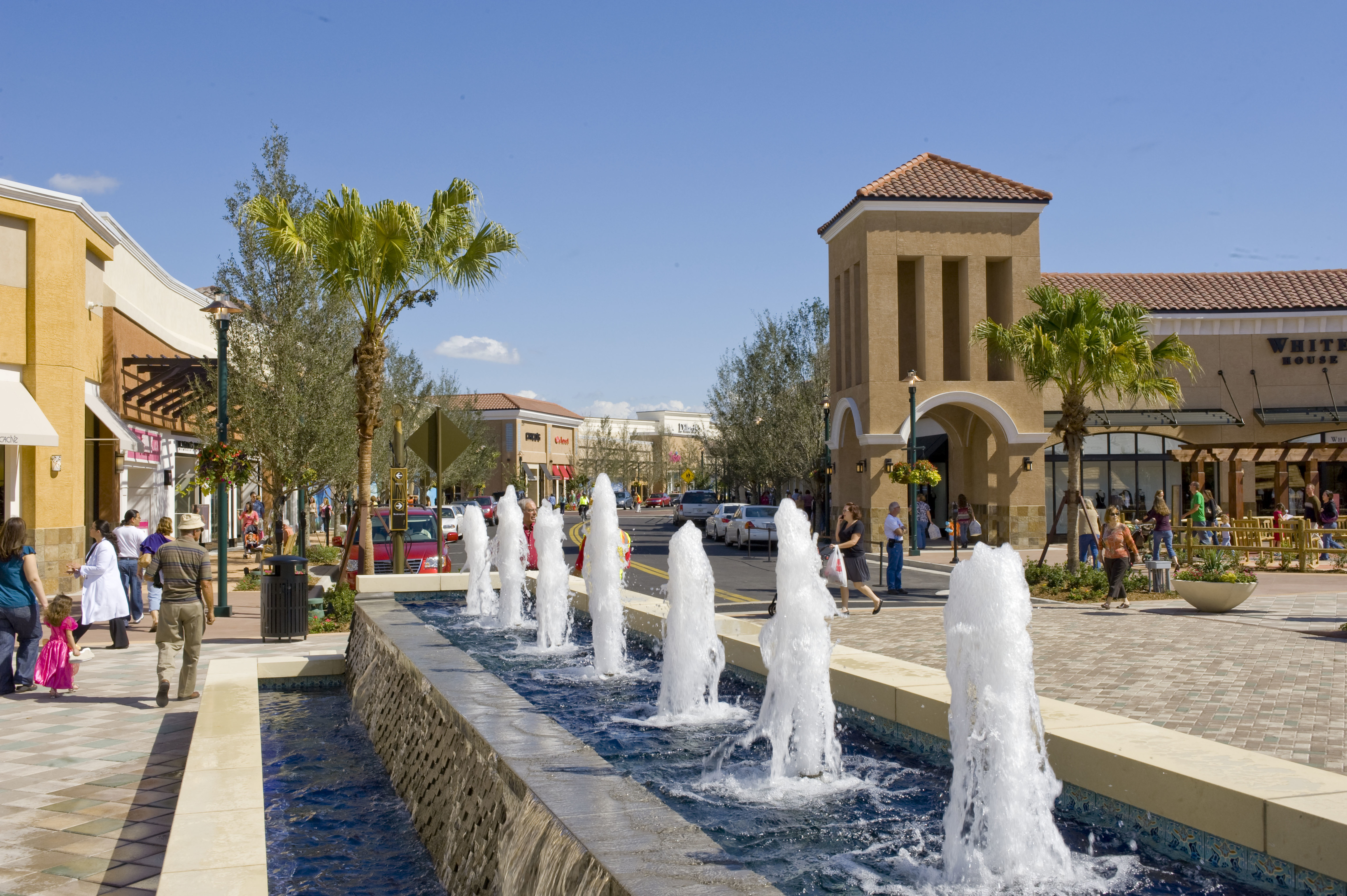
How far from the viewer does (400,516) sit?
1603 centimetres

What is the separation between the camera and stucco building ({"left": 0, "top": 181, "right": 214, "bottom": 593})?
19922mm

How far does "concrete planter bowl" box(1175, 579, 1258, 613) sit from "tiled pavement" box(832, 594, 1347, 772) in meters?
0.17

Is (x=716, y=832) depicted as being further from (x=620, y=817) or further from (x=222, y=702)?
(x=222, y=702)

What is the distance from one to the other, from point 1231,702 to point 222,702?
326 inches

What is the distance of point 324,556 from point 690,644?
23.5 meters

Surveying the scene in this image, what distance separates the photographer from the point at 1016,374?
32719 mm

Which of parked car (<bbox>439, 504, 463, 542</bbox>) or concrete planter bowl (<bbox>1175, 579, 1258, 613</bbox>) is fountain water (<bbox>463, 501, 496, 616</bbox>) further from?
parked car (<bbox>439, 504, 463, 542</bbox>)

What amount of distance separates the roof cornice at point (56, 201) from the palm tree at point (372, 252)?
6087 millimetres

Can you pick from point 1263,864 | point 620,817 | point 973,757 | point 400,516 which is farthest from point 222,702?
point 400,516

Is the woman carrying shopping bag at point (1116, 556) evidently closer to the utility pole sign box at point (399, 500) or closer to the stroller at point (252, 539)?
the utility pole sign box at point (399, 500)

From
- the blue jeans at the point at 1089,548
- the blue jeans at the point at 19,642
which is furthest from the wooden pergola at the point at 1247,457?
the blue jeans at the point at 19,642

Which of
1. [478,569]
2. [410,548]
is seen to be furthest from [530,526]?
[478,569]

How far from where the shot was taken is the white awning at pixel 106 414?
2236 centimetres

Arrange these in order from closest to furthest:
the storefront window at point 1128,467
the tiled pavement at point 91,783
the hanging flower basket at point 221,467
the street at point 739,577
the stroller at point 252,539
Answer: the tiled pavement at point 91,783 → the hanging flower basket at point 221,467 → the street at point 739,577 → the stroller at point 252,539 → the storefront window at point 1128,467
